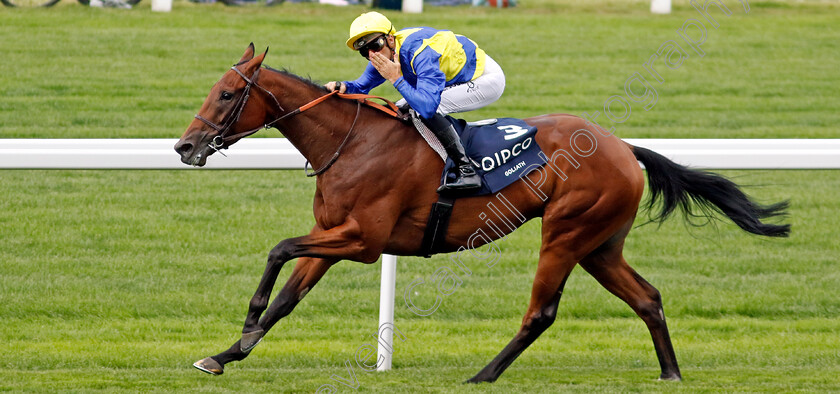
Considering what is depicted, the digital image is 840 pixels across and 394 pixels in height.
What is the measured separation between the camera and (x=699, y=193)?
5.24m

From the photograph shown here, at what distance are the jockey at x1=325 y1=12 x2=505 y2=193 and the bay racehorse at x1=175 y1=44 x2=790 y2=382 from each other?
13cm

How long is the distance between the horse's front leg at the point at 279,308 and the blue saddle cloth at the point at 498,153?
67 cm

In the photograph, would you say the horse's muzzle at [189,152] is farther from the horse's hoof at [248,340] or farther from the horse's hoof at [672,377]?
the horse's hoof at [672,377]

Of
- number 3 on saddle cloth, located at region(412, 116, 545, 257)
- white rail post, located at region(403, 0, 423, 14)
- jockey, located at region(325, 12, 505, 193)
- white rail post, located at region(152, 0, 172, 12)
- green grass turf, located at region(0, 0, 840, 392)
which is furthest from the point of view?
white rail post, located at region(152, 0, 172, 12)

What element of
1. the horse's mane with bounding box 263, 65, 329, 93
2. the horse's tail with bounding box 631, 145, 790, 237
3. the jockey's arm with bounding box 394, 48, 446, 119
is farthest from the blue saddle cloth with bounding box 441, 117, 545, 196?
the horse's tail with bounding box 631, 145, 790, 237

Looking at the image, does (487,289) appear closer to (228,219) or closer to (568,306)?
(568,306)

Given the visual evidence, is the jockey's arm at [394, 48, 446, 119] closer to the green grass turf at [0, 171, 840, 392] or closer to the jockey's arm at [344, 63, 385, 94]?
the jockey's arm at [344, 63, 385, 94]

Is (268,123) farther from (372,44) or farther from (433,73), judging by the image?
(433,73)

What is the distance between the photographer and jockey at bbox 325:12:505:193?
14.8 ft

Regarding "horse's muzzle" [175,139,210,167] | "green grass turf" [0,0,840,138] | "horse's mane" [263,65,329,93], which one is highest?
"horse's mane" [263,65,329,93]

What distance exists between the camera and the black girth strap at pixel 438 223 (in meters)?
4.72

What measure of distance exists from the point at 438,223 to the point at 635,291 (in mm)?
1000

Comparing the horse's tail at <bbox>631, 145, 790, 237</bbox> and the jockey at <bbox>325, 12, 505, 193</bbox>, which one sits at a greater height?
the jockey at <bbox>325, 12, 505, 193</bbox>

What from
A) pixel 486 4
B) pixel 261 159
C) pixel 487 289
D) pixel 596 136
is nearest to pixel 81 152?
pixel 261 159
